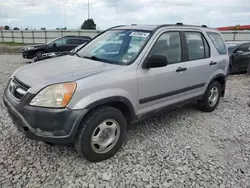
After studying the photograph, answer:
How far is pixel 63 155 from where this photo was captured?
3.07 m

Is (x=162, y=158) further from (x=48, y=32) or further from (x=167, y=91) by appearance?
(x=48, y=32)

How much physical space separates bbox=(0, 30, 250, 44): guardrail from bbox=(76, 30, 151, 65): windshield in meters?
20.9

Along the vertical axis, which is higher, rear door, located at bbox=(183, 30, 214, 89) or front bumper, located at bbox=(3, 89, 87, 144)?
rear door, located at bbox=(183, 30, 214, 89)

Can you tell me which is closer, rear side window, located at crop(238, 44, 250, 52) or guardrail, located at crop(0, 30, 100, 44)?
rear side window, located at crop(238, 44, 250, 52)

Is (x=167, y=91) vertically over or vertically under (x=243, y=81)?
over

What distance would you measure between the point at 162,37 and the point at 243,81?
237 inches

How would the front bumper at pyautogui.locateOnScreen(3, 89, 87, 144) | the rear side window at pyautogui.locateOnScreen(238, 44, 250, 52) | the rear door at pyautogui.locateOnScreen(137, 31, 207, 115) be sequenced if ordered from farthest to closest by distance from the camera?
the rear side window at pyautogui.locateOnScreen(238, 44, 250, 52)
the rear door at pyautogui.locateOnScreen(137, 31, 207, 115)
the front bumper at pyautogui.locateOnScreen(3, 89, 87, 144)

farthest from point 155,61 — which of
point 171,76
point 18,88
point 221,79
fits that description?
point 221,79

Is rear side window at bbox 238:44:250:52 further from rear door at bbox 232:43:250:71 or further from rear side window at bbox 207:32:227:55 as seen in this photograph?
rear side window at bbox 207:32:227:55

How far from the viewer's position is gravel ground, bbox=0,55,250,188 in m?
2.62

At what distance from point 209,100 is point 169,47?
1816 millimetres

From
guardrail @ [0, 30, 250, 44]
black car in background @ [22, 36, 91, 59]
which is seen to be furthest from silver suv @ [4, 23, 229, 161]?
guardrail @ [0, 30, 250, 44]

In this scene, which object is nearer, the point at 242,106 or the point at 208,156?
the point at 208,156

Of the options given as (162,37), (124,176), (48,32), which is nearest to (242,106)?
(162,37)
